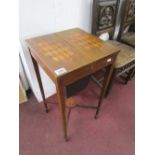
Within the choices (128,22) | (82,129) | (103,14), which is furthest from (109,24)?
(82,129)

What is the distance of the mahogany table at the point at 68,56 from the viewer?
81cm

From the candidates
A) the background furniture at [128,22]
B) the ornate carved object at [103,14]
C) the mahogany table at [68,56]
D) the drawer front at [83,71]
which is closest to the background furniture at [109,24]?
the ornate carved object at [103,14]

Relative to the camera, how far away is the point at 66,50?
3.16 feet

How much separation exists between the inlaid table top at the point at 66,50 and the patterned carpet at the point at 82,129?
2.46 ft

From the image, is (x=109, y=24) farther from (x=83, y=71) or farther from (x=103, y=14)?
(x=83, y=71)

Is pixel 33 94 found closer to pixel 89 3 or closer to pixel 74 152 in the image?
pixel 74 152

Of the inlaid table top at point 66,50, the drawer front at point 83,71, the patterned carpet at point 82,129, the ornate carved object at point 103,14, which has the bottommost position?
the patterned carpet at point 82,129

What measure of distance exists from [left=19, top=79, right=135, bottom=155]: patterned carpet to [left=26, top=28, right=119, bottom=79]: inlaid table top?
750 mm

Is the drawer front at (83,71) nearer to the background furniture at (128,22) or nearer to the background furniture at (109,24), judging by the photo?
the background furniture at (109,24)

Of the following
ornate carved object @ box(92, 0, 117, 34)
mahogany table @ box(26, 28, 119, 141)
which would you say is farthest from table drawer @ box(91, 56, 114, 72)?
ornate carved object @ box(92, 0, 117, 34)

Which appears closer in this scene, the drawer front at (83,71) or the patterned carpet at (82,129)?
the drawer front at (83,71)

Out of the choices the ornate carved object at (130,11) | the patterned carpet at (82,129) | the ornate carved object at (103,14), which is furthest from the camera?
Result: the ornate carved object at (130,11)

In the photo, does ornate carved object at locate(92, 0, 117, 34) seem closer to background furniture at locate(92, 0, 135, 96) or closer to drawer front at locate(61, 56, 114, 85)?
background furniture at locate(92, 0, 135, 96)

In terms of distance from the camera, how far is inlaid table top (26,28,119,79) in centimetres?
83
